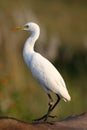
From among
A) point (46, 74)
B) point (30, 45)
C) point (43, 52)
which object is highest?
point (30, 45)

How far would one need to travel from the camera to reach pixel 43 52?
1730 cm

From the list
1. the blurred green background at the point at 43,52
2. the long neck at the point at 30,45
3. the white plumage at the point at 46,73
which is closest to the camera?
the white plumage at the point at 46,73

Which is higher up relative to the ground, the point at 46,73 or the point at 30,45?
the point at 30,45

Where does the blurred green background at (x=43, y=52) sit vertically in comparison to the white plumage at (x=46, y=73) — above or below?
below

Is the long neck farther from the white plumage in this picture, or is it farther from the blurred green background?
the blurred green background

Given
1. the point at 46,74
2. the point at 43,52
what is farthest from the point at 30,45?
the point at 43,52

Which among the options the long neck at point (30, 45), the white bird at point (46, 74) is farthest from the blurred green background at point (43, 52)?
the white bird at point (46, 74)

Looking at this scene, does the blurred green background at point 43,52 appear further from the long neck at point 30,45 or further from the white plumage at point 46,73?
the white plumage at point 46,73

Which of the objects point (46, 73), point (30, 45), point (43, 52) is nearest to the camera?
point (46, 73)

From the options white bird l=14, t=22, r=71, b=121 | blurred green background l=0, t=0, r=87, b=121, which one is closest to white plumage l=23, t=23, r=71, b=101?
white bird l=14, t=22, r=71, b=121

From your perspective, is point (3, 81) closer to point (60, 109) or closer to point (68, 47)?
point (60, 109)

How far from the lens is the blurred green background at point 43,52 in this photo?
1434cm

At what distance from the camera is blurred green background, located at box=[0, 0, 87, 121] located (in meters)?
14.3

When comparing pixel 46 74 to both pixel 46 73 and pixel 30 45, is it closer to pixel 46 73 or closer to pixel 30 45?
pixel 46 73
